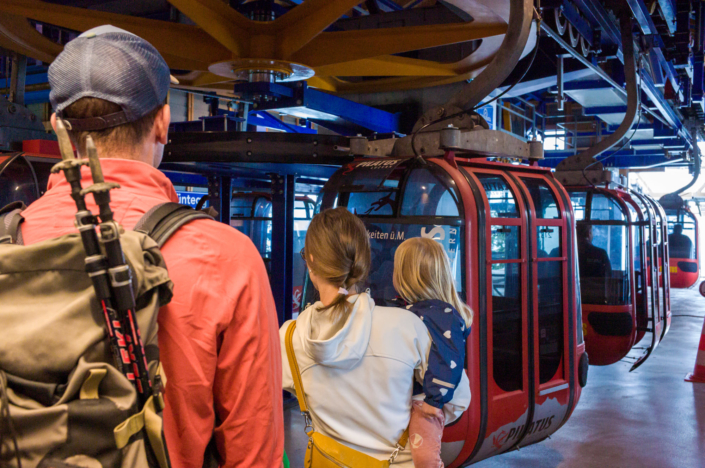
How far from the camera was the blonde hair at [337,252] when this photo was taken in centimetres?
197

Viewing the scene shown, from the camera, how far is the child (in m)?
2.09

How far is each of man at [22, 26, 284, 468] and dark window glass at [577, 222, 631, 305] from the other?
271 inches

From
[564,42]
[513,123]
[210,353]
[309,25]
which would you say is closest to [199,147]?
[309,25]

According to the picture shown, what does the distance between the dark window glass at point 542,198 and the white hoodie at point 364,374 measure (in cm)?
223

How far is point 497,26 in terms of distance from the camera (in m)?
4.66

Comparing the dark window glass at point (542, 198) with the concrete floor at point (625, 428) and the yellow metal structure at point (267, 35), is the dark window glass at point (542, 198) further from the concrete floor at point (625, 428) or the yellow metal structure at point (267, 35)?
the concrete floor at point (625, 428)

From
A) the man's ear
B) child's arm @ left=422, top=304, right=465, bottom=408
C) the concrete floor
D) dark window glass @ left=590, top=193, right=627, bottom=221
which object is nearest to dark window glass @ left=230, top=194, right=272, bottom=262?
the concrete floor

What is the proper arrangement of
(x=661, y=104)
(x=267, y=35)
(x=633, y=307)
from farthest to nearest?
(x=661, y=104) → (x=633, y=307) → (x=267, y=35)

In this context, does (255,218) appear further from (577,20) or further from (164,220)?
(164,220)

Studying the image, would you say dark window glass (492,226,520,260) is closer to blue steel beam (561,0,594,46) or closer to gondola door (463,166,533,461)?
gondola door (463,166,533,461)

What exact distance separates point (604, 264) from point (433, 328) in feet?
18.6

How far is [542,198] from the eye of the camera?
4.06 metres

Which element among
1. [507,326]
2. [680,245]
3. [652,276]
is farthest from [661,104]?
[680,245]

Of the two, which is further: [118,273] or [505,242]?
[505,242]
